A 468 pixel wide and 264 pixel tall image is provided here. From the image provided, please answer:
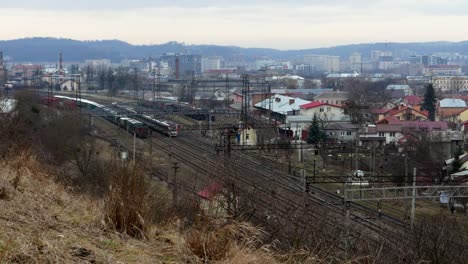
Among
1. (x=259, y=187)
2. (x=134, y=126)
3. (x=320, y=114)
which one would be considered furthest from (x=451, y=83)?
(x=259, y=187)

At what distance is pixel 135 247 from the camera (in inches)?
84.2

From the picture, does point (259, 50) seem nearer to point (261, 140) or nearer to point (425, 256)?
point (261, 140)

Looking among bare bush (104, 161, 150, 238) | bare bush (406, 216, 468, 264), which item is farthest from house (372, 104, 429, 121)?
bare bush (104, 161, 150, 238)

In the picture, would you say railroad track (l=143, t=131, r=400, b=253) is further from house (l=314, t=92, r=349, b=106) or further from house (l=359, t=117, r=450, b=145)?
house (l=314, t=92, r=349, b=106)

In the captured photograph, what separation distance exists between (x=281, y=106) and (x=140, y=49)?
8671 centimetres

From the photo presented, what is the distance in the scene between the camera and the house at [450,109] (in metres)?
23.9

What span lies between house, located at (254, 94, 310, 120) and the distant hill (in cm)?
6148

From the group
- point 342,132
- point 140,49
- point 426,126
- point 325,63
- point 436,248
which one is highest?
point 140,49

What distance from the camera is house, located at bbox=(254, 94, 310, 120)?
21.3 m

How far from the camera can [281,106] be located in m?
23.3

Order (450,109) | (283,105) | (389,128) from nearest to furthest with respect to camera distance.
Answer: (389,128), (283,105), (450,109)

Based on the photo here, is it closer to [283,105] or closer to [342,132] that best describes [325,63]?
[283,105]

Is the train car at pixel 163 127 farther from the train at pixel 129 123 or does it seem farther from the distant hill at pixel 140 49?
the distant hill at pixel 140 49

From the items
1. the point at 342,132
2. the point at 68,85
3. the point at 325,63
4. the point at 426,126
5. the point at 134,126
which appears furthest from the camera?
the point at 325,63
